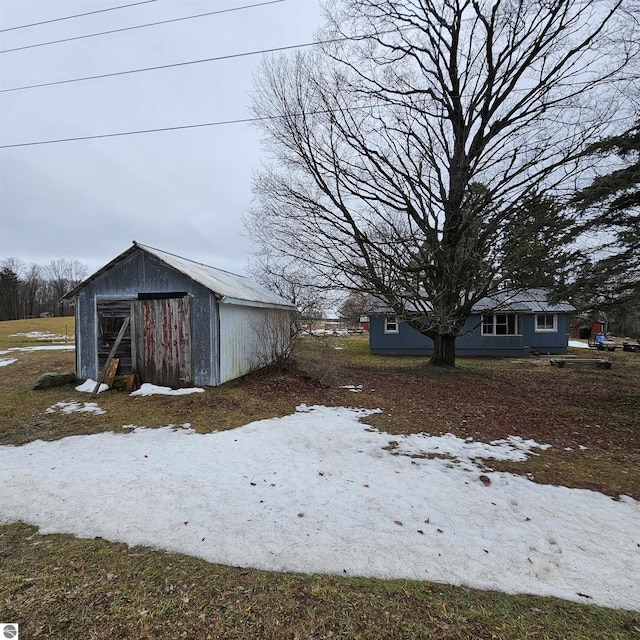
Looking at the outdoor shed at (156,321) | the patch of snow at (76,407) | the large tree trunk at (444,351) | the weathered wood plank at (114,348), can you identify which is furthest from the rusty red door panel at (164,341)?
the large tree trunk at (444,351)

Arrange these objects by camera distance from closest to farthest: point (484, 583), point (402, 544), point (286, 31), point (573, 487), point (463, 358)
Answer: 1. point (484, 583)
2. point (402, 544)
3. point (573, 487)
4. point (286, 31)
5. point (463, 358)

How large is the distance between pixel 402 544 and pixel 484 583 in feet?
2.17

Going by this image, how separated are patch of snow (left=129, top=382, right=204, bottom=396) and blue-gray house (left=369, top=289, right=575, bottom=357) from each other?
39.6 ft

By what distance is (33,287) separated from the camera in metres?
55.5

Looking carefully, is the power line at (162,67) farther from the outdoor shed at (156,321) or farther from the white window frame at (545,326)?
the white window frame at (545,326)

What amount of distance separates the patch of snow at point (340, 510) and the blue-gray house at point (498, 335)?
46.3 feet

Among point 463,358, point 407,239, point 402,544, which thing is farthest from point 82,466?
point 463,358

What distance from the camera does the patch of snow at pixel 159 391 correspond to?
8.55m

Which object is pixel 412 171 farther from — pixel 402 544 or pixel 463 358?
pixel 402 544

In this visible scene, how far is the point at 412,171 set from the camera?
12.2 m

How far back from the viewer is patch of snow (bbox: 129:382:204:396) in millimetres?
8555

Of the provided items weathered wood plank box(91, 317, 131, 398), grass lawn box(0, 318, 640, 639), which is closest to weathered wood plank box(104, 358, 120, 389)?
weathered wood plank box(91, 317, 131, 398)

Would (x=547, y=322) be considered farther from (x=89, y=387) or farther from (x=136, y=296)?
(x=89, y=387)

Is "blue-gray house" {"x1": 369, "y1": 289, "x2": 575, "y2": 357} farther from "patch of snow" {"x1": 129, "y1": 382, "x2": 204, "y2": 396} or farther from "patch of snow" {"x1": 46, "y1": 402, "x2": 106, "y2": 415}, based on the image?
"patch of snow" {"x1": 46, "y1": 402, "x2": 106, "y2": 415}
